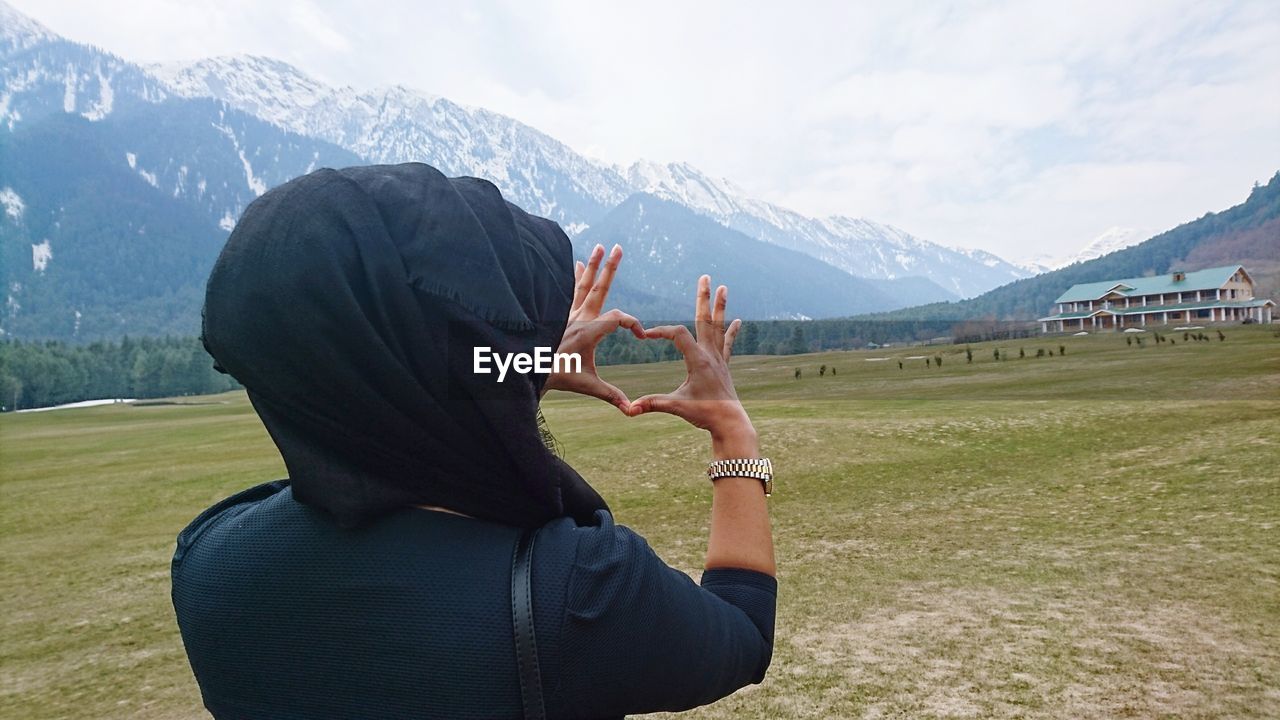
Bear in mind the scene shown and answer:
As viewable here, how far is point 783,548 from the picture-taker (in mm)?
10039

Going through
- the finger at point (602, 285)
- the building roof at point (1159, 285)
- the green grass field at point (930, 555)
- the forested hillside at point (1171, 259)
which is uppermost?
the forested hillside at point (1171, 259)

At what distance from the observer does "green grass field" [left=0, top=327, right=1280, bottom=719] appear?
18.3ft

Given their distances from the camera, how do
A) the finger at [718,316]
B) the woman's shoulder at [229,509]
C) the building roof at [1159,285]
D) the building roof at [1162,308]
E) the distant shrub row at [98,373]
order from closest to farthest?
1. the woman's shoulder at [229,509]
2. the finger at [718,316]
3. the building roof at [1162,308]
4. the building roof at [1159,285]
5. the distant shrub row at [98,373]

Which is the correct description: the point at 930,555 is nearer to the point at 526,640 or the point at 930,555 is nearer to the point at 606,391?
the point at 606,391

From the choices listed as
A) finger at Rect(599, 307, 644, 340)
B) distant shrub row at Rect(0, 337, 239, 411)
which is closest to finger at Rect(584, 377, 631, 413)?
finger at Rect(599, 307, 644, 340)

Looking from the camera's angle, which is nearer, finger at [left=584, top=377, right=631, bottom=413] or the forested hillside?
finger at [left=584, top=377, right=631, bottom=413]

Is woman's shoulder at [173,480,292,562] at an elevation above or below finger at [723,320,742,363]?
below

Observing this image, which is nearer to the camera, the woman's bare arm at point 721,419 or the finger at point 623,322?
the woman's bare arm at point 721,419

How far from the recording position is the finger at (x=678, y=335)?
174 cm

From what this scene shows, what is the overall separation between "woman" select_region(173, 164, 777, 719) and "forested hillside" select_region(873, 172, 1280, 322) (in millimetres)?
174717

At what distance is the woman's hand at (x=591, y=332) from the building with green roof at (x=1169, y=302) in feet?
322

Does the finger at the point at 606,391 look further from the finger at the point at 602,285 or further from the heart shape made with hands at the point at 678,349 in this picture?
the finger at the point at 602,285

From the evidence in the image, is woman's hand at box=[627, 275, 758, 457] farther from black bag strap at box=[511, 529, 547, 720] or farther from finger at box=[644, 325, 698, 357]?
black bag strap at box=[511, 529, 547, 720]

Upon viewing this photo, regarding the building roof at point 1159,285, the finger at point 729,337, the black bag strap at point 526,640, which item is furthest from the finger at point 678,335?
the building roof at point 1159,285
